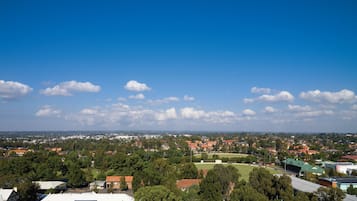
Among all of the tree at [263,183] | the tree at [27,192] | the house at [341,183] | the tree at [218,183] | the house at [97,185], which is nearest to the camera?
the tree at [27,192]

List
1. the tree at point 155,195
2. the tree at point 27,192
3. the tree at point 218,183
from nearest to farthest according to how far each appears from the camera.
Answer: the tree at point 155,195
the tree at point 27,192
the tree at point 218,183

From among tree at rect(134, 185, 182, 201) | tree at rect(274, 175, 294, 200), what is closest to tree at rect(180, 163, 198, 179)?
tree at rect(274, 175, 294, 200)

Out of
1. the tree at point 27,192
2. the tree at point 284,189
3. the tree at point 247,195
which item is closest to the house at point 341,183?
the tree at point 284,189

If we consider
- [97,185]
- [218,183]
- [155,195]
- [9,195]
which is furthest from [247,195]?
[97,185]

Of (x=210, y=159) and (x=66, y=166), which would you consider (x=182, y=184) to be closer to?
(x=66, y=166)

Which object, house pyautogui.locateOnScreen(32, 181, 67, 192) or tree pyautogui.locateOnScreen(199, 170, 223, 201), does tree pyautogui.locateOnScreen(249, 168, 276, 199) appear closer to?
tree pyautogui.locateOnScreen(199, 170, 223, 201)

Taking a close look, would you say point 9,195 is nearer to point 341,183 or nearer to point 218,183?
point 218,183

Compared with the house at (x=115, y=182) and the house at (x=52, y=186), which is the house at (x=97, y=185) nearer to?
the house at (x=115, y=182)

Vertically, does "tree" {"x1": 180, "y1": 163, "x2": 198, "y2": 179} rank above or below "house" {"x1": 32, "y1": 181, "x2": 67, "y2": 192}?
above
